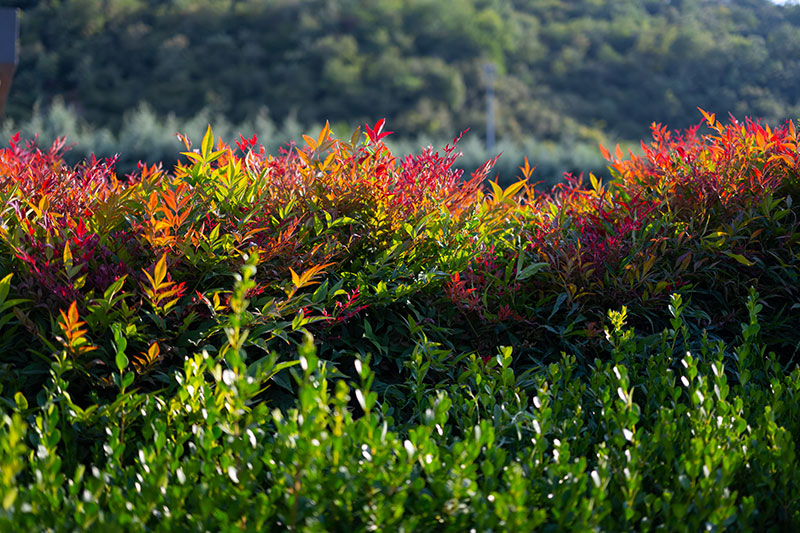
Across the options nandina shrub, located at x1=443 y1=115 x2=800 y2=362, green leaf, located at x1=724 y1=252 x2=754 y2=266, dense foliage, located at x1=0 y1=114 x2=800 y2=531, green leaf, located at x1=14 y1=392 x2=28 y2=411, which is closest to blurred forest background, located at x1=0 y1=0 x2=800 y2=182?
nandina shrub, located at x1=443 y1=115 x2=800 y2=362

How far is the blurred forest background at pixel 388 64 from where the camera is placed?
3181 cm

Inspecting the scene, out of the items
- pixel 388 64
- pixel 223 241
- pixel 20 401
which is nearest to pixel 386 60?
pixel 388 64

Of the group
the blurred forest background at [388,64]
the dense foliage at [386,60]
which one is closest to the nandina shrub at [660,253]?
the blurred forest background at [388,64]

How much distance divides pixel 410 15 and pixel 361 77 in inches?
281

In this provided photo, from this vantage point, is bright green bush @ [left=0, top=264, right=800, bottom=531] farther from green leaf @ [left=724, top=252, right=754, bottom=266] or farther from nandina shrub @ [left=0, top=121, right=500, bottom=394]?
green leaf @ [left=724, top=252, right=754, bottom=266]

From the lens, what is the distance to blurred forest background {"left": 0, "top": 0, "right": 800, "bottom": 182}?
104ft

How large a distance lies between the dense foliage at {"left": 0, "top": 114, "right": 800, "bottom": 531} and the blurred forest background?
2564 cm

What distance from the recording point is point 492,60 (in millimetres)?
40125

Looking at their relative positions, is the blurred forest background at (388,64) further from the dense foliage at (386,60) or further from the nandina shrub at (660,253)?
the nandina shrub at (660,253)

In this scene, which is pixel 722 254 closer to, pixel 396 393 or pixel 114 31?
pixel 396 393

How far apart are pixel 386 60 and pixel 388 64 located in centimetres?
39

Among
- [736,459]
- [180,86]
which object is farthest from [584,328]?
[180,86]

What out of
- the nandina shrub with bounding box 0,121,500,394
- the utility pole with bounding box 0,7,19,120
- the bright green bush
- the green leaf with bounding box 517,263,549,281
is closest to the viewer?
the bright green bush

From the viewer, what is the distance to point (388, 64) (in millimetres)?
36812
